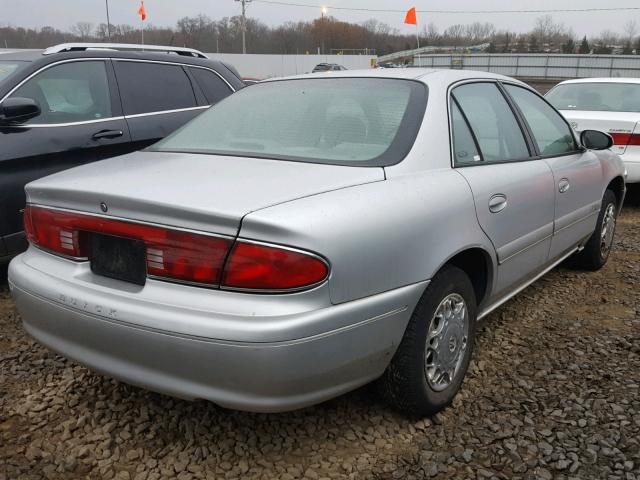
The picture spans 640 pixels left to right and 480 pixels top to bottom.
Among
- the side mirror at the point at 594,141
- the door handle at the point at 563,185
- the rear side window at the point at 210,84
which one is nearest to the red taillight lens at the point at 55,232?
the door handle at the point at 563,185

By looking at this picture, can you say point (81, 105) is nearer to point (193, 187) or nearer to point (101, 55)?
point (101, 55)

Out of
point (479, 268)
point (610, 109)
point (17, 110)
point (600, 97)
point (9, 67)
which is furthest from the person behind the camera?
point (600, 97)

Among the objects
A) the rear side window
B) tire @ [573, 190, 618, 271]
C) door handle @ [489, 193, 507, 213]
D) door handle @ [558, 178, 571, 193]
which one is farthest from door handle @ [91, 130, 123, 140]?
tire @ [573, 190, 618, 271]

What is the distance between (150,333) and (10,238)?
2266 mm

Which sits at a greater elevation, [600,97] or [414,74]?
[414,74]

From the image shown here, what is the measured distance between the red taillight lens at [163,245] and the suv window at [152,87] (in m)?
2.52

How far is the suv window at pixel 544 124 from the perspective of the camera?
3465mm

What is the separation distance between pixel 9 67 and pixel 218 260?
3.32m

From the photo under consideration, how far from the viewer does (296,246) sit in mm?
1806

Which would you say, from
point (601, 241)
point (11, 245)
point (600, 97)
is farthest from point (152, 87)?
point (600, 97)

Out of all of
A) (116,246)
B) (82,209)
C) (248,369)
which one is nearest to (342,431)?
(248,369)

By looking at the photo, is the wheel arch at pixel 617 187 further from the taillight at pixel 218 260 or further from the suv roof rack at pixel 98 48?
the suv roof rack at pixel 98 48

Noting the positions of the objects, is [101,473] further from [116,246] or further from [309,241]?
[309,241]

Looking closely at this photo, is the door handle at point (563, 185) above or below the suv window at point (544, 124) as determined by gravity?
below
